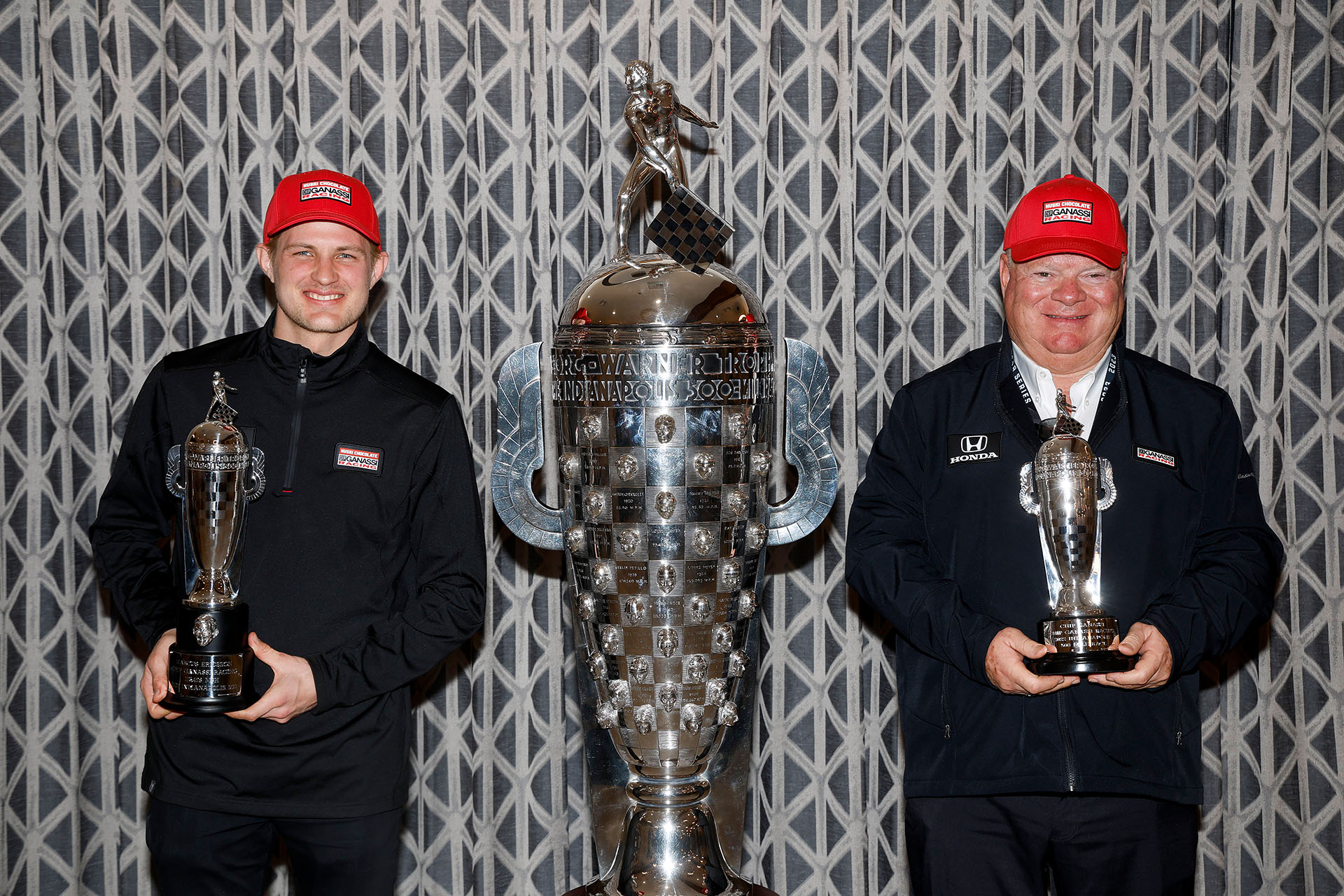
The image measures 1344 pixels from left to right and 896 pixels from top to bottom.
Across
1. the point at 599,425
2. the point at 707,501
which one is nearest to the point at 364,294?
the point at 599,425

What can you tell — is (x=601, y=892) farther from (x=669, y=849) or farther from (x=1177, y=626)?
(x=1177, y=626)

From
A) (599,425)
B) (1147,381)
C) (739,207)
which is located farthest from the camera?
(739,207)

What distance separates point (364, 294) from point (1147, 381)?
116cm

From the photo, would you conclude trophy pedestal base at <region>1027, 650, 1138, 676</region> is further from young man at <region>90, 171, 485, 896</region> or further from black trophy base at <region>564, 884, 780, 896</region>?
young man at <region>90, 171, 485, 896</region>

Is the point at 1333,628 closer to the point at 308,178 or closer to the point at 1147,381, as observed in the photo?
the point at 1147,381

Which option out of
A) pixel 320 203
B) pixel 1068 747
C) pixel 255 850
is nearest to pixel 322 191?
pixel 320 203

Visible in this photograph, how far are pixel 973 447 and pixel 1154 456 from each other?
0.25 metres

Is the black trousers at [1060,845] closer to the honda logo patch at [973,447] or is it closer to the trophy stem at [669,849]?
the trophy stem at [669,849]

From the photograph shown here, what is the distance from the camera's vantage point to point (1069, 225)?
1.58 metres

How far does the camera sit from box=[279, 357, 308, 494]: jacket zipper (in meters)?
1.58

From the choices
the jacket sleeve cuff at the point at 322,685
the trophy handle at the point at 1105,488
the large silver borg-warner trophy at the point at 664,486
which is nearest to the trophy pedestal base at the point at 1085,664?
the trophy handle at the point at 1105,488

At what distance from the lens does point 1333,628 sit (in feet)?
7.40

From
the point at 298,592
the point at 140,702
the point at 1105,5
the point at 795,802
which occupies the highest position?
the point at 1105,5

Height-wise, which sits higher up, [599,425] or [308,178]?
[308,178]
